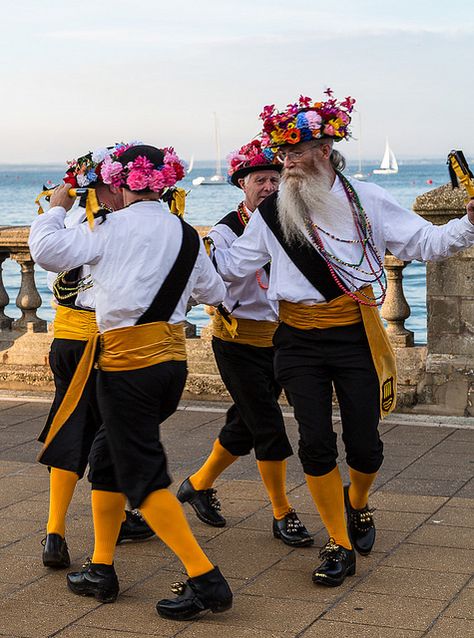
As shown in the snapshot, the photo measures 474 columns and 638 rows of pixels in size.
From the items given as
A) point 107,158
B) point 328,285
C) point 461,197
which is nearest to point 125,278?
point 107,158

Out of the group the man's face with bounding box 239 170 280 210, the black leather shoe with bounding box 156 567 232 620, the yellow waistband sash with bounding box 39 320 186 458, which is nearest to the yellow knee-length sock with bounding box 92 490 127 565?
the black leather shoe with bounding box 156 567 232 620

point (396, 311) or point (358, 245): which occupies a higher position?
point (358, 245)

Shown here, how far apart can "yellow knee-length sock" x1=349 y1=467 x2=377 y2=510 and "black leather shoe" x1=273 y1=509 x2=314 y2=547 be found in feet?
0.93

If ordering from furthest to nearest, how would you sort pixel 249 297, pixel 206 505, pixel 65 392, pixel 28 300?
1. pixel 28 300
2. pixel 206 505
3. pixel 249 297
4. pixel 65 392

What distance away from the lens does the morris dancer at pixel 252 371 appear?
19.6ft

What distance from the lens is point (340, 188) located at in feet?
18.4

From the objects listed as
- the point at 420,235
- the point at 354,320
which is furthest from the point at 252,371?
the point at 420,235

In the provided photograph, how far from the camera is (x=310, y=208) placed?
18.0ft

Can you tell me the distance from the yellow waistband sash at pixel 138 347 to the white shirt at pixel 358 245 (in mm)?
632

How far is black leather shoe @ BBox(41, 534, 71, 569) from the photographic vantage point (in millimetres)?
5504

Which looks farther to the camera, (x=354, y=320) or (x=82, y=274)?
(x=82, y=274)

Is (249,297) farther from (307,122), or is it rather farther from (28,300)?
(28,300)

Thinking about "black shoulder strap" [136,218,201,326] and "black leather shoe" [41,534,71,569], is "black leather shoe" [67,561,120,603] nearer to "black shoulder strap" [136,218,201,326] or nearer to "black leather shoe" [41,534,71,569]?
"black leather shoe" [41,534,71,569]

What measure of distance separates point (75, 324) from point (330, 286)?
3.85 ft
